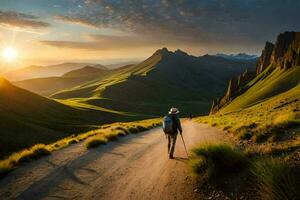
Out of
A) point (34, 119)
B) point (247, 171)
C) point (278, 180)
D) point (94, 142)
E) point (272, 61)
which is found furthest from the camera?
point (272, 61)

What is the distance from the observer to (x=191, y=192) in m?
9.95

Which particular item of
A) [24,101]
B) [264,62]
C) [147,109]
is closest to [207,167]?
[24,101]

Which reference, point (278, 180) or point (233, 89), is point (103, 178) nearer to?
point (278, 180)

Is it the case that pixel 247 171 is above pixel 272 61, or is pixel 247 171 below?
below

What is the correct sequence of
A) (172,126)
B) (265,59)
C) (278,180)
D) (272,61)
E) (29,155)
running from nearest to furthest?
(278,180) < (172,126) < (29,155) < (272,61) < (265,59)

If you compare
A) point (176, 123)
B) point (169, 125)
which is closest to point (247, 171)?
point (169, 125)

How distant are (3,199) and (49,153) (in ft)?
27.4

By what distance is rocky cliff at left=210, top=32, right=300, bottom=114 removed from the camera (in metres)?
112

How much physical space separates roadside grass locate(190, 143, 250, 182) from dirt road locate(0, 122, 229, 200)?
649mm

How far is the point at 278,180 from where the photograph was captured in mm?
7355

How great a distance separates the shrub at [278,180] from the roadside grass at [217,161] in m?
1.86

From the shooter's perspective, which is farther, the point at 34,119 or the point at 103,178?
the point at 34,119

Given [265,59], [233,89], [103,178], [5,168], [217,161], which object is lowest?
[5,168]

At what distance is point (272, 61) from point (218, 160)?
5906 inches
